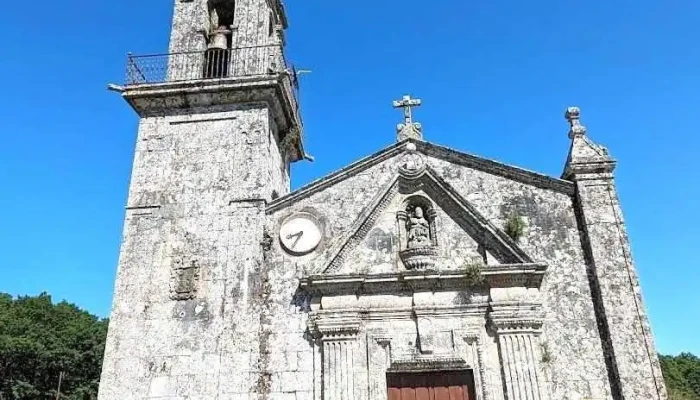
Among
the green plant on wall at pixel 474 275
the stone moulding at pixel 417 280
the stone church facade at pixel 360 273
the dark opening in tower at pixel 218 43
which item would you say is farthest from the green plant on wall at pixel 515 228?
the dark opening in tower at pixel 218 43

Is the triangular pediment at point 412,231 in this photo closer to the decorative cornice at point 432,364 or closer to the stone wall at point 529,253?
the stone wall at point 529,253

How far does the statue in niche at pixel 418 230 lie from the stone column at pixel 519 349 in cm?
167

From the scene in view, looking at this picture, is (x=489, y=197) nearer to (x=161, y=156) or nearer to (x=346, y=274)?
(x=346, y=274)

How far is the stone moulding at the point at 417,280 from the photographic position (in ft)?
32.1

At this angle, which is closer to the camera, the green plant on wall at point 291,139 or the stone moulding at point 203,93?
the stone moulding at point 203,93

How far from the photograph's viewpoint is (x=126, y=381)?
380 inches

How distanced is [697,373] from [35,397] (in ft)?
145

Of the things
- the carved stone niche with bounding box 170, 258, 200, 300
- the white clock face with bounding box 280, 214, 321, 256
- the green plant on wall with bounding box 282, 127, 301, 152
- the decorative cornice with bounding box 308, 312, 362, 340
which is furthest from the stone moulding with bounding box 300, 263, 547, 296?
the green plant on wall with bounding box 282, 127, 301, 152

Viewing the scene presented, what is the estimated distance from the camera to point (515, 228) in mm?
10273

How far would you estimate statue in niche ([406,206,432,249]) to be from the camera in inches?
408

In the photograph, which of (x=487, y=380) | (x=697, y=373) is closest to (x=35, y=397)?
(x=487, y=380)

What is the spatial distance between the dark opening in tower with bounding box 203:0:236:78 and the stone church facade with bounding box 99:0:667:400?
0.98 m

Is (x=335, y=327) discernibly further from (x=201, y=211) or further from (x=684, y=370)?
(x=684, y=370)

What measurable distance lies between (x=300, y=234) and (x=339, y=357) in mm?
2407
